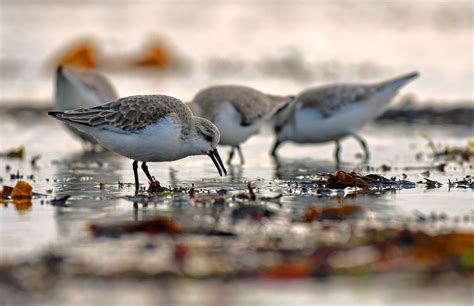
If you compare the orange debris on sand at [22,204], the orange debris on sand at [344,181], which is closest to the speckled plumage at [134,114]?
the orange debris on sand at [22,204]

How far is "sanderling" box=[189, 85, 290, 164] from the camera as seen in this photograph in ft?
39.3

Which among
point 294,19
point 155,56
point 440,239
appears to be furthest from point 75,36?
point 440,239

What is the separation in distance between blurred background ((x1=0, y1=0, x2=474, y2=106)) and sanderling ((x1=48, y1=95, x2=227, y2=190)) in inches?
318

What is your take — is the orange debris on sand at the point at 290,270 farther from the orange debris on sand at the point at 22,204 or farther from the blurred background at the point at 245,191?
the orange debris on sand at the point at 22,204

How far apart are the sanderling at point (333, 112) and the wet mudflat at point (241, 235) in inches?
43.2

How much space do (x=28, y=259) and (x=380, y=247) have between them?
2.50 meters

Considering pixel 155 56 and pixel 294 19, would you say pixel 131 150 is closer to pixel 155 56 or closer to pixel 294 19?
pixel 155 56

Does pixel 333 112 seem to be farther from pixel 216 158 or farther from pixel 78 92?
pixel 78 92

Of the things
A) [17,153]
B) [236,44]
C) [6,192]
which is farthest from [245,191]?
[236,44]

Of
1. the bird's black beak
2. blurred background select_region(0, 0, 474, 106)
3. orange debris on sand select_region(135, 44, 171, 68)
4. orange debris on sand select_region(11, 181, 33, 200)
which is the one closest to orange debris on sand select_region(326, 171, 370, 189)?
the bird's black beak

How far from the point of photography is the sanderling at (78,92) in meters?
13.4

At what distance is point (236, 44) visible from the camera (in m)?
25.8

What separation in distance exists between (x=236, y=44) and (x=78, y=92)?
1261 centimetres

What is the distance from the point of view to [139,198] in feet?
30.1
